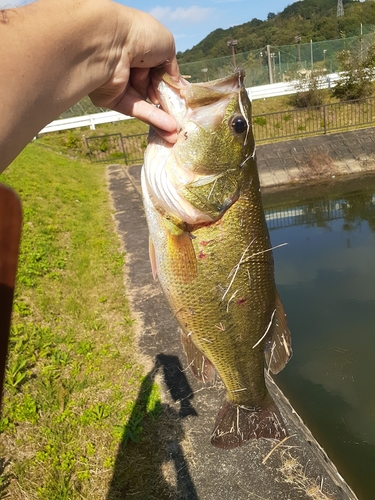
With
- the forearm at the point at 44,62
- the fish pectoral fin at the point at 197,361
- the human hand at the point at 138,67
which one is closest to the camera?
the forearm at the point at 44,62

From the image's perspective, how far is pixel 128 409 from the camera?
4.19 m

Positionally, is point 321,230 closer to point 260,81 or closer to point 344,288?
point 344,288

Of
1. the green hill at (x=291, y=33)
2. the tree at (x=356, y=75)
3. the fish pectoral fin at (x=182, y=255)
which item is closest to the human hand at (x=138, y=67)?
the fish pectoral fin at (x=182, y=255)

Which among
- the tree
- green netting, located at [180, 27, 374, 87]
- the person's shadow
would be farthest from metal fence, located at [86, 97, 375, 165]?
the person's shadow

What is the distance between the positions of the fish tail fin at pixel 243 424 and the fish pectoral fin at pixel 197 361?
10.5 inches

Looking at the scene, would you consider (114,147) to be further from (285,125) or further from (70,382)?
(70,382)

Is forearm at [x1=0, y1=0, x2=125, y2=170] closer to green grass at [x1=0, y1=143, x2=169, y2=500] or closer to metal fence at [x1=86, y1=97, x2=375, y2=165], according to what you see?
green grass at [x1=0, y1=143, x2=169, y2=500]

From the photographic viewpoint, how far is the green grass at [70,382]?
346 centimetres

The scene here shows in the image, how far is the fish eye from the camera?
206cm

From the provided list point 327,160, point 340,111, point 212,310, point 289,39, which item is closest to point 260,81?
point 340,111

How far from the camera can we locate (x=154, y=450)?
3740 mm

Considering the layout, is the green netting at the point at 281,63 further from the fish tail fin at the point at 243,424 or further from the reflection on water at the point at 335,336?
the fish tail fin at the point at 243,424

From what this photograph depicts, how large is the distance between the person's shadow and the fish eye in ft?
9.24

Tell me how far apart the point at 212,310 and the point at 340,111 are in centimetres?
2637
